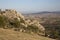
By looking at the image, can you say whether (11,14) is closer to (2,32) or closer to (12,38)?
(2,32)

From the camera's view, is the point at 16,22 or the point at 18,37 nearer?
the point at 18,37

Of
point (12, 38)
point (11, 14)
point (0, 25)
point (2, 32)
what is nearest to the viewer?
point (12, 38)

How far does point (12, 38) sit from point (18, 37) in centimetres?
78

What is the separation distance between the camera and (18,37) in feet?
62.9

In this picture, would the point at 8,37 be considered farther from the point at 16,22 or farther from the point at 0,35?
the point at 16,22

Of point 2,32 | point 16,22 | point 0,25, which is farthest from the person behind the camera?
point 16,22

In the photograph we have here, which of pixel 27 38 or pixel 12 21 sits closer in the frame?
pixel 27 38

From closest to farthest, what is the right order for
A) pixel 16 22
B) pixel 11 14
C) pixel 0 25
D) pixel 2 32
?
pixel 2 32, pixel 0 25, pixel 16 22, pixel 11 14

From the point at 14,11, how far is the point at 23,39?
56.8 ft

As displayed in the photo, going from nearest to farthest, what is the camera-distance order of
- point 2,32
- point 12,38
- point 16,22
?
1. point 12,38
2. point 2,32
3. point 16,22

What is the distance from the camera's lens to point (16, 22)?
2839 centimetres

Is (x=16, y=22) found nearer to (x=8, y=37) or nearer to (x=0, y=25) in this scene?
(x=0, y=25)

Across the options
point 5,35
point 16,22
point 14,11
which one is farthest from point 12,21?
point 5,35

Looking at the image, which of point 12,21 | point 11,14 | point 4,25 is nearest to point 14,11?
point 11,14
